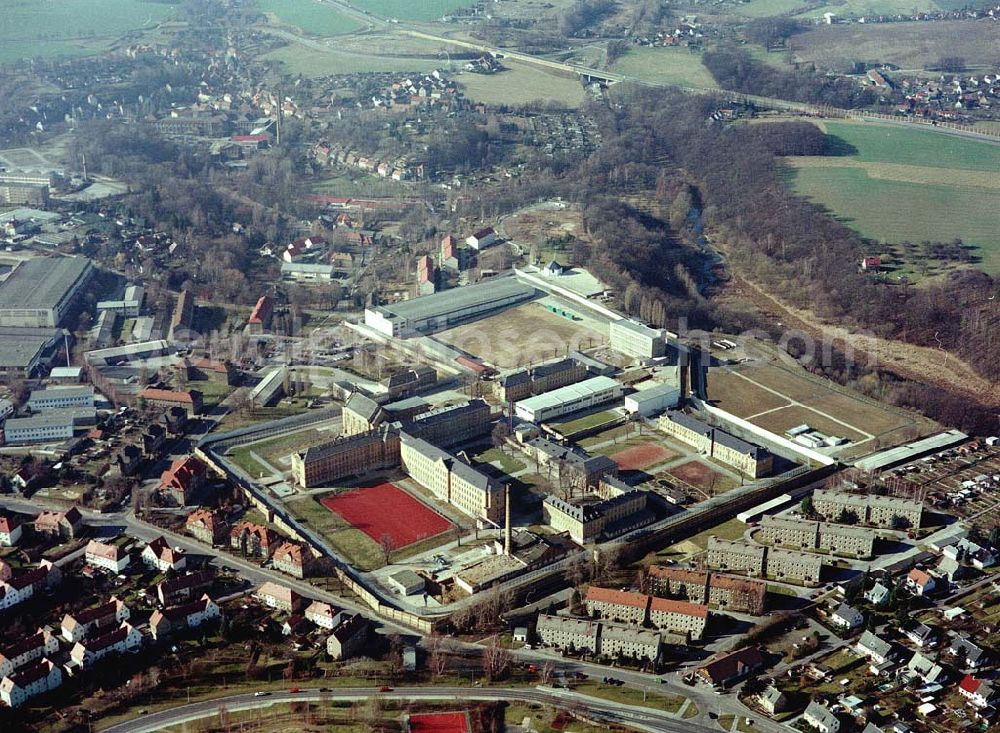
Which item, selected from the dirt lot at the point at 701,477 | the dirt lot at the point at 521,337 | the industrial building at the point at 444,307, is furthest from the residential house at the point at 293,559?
the industrial building at the point at 444,307

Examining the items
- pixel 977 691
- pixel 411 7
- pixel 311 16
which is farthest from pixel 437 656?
pixel 411 7

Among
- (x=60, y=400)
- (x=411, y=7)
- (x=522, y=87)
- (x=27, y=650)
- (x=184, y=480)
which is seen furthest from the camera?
(x=411, y=7)

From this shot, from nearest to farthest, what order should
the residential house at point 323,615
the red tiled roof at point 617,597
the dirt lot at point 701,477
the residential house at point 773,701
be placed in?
the residential house at point 773,701 < the residential house at point 323,615 < the red tiled roof at point 617,597 < the dirt lot at point 701,477

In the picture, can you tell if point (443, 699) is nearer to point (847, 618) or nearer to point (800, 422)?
point (847, 618)

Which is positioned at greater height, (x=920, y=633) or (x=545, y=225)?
(x=545, y=225)

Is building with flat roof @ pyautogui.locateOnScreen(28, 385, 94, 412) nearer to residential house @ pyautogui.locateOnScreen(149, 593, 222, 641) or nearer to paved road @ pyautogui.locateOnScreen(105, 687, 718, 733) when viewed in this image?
residential house @ pyautogui.locateOnScreen(149, 593, 222, 641)

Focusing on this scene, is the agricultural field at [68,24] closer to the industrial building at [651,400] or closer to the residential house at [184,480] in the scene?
the residential house at [184,480]

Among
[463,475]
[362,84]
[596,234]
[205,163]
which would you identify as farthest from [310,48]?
[463,475]
